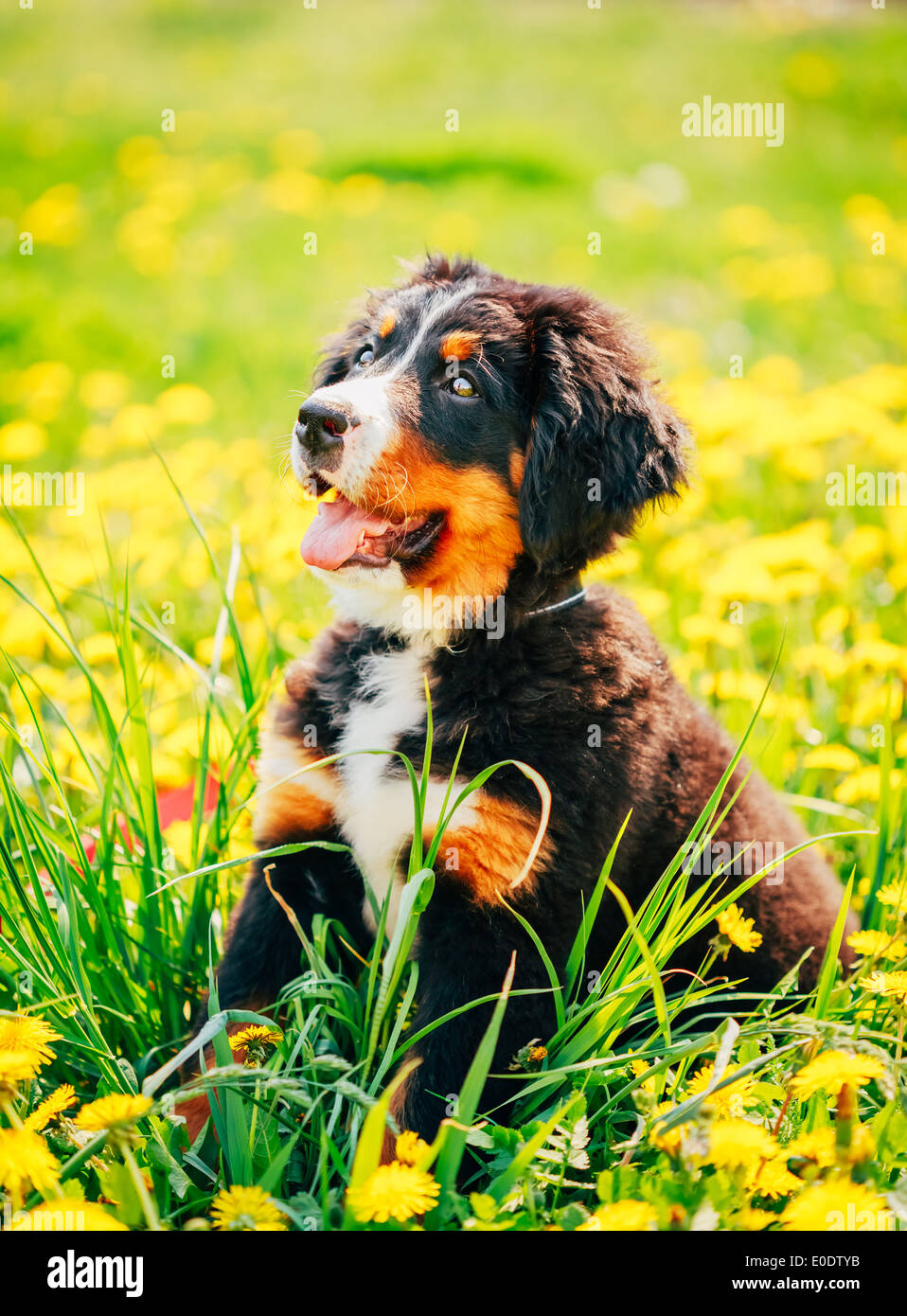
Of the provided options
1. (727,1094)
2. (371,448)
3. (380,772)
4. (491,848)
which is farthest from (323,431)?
(727,1094)

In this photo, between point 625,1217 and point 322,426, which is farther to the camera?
point 322,426

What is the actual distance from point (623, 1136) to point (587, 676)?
0.98 metres

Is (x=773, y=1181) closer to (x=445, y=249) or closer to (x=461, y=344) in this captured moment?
(x=461, y=344)

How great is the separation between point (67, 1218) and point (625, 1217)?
0.87 metres

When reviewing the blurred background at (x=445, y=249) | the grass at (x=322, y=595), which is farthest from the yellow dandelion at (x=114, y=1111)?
the blurred background at (x=445, y=249)

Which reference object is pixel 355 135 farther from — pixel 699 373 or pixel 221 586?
pixel 221 586

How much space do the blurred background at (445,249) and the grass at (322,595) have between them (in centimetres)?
4

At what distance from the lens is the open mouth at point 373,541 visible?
2.64m

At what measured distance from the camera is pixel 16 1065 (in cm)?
182

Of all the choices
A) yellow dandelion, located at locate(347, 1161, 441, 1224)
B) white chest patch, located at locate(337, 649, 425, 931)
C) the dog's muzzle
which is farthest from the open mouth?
yellow dandelion, located at locate(347, 1161, 441, 1224)

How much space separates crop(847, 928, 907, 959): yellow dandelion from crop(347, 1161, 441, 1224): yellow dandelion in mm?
1177

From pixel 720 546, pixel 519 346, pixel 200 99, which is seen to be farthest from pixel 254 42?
pixel 519 346

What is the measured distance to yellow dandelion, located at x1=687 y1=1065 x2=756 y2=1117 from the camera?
197 centimetres

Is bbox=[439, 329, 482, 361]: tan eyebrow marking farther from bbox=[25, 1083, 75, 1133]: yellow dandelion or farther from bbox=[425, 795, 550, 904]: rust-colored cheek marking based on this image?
bbox=[25, 1083, 75, 1133]: yellow dandelion
